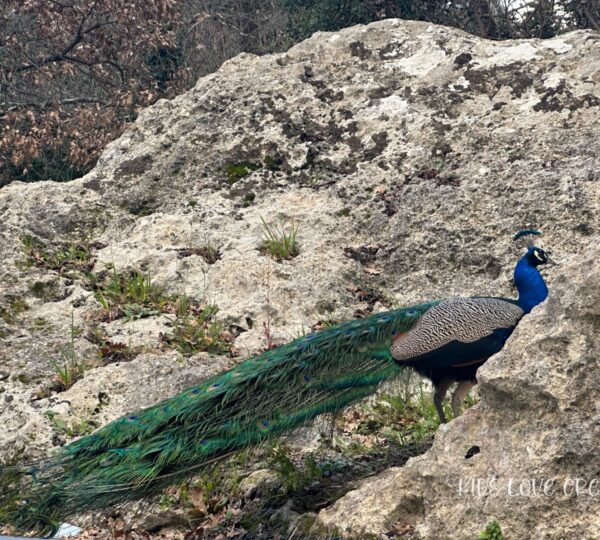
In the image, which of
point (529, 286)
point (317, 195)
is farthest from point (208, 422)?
point (317, 195)

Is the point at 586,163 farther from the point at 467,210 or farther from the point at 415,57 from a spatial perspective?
the point at 415,57

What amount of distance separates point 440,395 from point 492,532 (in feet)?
5.35

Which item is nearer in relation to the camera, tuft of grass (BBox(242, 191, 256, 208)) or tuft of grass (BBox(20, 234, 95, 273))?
tuft of grass (BBox(20, 234, 95, 273))

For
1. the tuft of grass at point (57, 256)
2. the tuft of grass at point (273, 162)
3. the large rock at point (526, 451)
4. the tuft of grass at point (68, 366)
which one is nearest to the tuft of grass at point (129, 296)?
the tuft of grass at point (57, 256)

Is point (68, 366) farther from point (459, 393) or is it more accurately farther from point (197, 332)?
point (459, 393)

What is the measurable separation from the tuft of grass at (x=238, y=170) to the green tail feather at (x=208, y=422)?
2.26 metres

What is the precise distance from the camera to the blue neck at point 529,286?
177 inches

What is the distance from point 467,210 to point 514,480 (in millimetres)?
3001

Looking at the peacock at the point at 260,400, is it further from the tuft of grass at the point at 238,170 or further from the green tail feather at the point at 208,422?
the tuft of grass at the point at 238,170

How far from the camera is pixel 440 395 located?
4473 millimetres

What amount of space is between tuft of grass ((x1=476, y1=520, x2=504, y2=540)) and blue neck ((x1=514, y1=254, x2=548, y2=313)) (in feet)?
5.80

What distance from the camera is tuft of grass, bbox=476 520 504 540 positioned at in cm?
285

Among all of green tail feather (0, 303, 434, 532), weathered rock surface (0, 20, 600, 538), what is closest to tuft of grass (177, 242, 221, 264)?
weathered rock surface (0, 20, 600, 538)

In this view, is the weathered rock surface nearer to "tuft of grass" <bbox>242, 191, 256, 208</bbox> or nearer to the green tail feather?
"tuft of grass" <bbox>242, 191, 256, 208</bbox>
